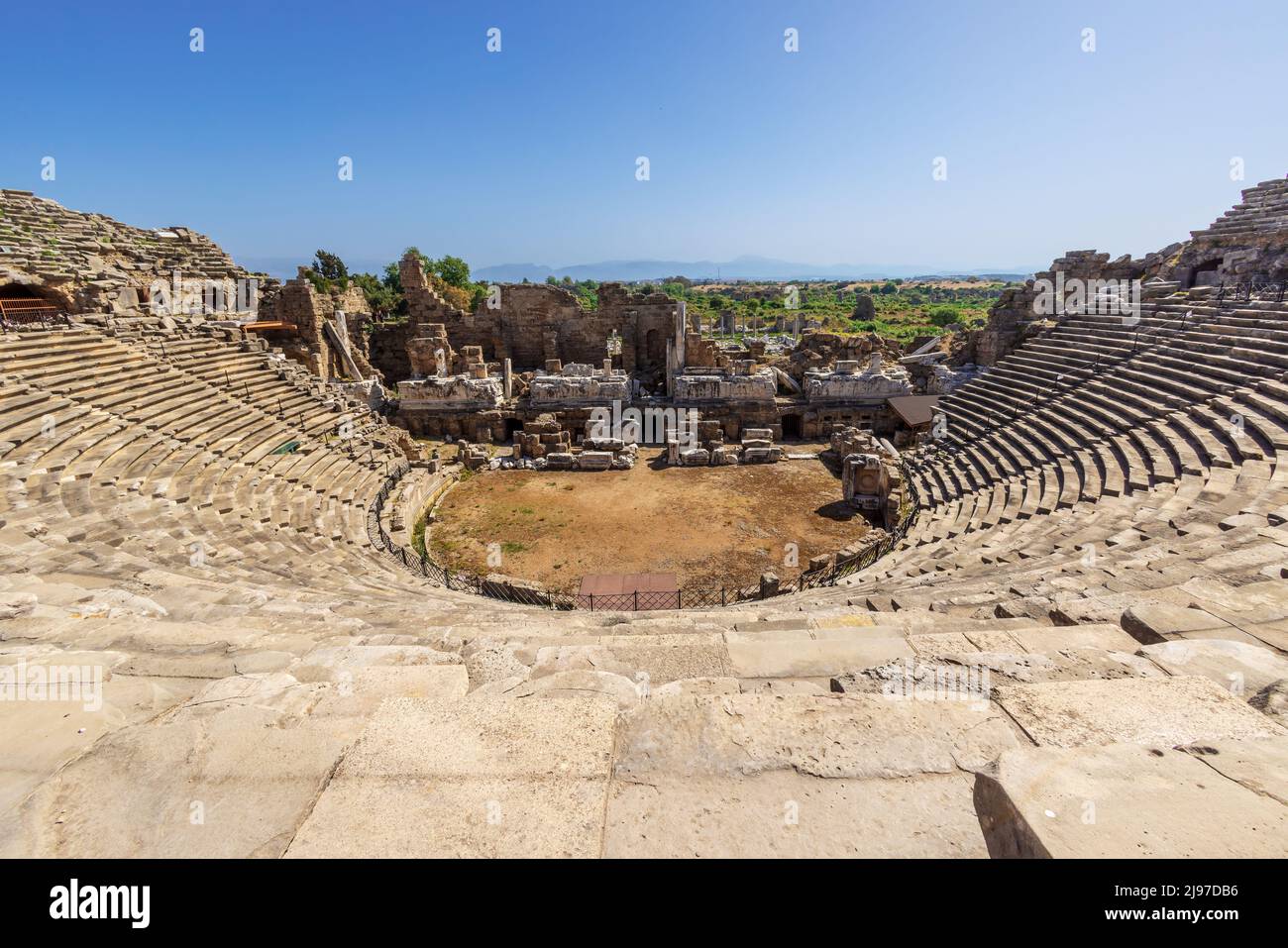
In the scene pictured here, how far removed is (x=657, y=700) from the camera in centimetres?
311

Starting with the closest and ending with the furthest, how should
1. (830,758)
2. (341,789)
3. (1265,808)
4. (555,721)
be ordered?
(1265,808) → (341,789) → (830,758) → (555,721)

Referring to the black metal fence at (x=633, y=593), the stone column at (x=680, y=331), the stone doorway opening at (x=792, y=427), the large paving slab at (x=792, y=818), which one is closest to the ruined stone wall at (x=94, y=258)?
the black metal fence at (x=633, y=593)

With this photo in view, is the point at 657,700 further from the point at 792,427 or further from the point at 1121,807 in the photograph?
the point at 792,427

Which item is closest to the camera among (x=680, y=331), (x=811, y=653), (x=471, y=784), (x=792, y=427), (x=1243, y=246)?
(x=471, y=784)

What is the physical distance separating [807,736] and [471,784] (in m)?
1.57

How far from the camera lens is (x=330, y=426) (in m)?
17.8

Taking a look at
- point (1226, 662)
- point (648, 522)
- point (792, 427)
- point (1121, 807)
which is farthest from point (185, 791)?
point (792, 427)

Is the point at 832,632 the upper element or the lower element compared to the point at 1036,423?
lower

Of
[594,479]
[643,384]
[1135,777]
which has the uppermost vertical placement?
[643,384]

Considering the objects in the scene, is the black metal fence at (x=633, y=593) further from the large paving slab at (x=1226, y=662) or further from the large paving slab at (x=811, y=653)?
the large paving slab at (x=1226, y=662)

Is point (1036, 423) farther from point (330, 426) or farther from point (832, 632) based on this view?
point (330, 426)

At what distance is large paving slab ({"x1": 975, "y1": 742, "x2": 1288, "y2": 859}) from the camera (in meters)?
1.79
